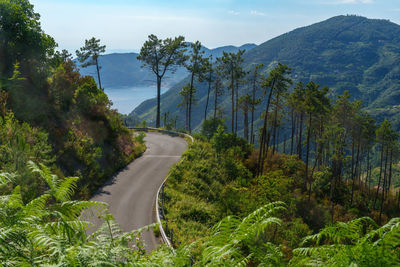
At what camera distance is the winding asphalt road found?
15008 millimetres

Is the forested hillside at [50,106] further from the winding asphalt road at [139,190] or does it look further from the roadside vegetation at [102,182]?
the winding asphalt road at [139,190]

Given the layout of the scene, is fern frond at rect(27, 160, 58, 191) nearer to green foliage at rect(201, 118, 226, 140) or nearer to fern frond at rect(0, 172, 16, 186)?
fern frond at rect(0, 172, 16, 186)

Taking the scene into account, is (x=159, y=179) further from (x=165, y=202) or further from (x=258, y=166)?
(x=258, y=166)

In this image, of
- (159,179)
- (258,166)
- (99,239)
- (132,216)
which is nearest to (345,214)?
(258,166)

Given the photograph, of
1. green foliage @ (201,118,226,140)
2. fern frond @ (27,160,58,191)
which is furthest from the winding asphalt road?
fern frond @ (27,160,58,191)

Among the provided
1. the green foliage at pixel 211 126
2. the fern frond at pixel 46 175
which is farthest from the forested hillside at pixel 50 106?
the green foliage at pixel 211 126

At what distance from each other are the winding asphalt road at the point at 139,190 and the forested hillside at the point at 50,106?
1128 mm

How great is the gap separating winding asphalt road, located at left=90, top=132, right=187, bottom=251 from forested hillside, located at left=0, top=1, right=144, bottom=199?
1128 millimetres

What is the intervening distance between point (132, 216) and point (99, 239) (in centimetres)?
1282

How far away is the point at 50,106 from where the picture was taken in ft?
66.8

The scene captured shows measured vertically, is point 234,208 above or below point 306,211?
above

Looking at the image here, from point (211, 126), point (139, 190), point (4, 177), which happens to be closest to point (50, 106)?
point (139, 190)

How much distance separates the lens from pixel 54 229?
137 inches

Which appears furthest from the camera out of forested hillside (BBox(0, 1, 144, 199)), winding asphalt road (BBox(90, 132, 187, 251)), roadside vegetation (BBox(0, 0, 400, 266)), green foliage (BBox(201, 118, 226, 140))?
green foliage (BBox(201, 118, 226, 140))
